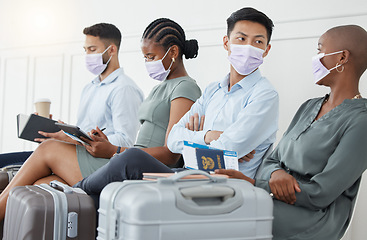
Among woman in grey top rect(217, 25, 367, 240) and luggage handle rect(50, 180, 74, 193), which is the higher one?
woman in grey top rect(217, 25, 367, 240)

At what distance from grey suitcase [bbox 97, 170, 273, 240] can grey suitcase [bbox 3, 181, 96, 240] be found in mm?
249

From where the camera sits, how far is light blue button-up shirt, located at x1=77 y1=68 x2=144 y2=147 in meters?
2.40

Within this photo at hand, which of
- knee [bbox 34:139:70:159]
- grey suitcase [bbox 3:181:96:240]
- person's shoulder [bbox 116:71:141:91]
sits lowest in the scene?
grey suitcase [bbox 3:181:96:240]

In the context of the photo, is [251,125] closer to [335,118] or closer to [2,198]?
[335,118]

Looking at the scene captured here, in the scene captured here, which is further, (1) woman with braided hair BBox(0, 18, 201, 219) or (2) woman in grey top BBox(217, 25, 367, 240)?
(1) woman with braided hair BBox(0, 18, 201, 219)

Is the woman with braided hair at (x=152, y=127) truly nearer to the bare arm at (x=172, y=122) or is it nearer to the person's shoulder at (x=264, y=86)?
the bare arm at (x=172, y=122)

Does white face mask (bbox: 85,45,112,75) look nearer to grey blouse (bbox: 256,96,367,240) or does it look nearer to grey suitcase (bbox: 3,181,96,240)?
grey suitcase (bbox: 3,181,96,240)

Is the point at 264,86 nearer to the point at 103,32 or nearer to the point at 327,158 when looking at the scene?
the point at 327,158

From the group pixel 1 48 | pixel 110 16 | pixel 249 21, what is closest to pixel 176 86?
pixel 249 21

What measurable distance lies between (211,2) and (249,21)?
1197 mm

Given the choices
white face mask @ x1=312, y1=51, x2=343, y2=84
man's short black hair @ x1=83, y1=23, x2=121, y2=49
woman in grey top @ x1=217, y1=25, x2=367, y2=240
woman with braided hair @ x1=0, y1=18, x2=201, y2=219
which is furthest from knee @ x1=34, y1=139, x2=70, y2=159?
white face mask @ x1=312, y1=51, x2=343, y2=84

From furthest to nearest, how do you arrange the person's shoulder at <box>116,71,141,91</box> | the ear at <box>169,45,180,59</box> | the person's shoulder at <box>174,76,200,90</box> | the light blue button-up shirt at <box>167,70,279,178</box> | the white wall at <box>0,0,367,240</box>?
the white wall at <box>0,0,367,240</box> < the person's shoulder at <box>116,71,141,91</box> < the ear at <box>169,45,180,59</box> < the person's shoulder at <box>174,76,200,90</box> < the light blue button-up shirt at <box>167,70,279,178</box>

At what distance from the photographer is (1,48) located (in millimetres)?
4125

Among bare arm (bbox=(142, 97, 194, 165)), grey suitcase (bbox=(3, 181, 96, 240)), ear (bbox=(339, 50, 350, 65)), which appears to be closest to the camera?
grey suitcase (bbox=(3, 181, 96, 240))
